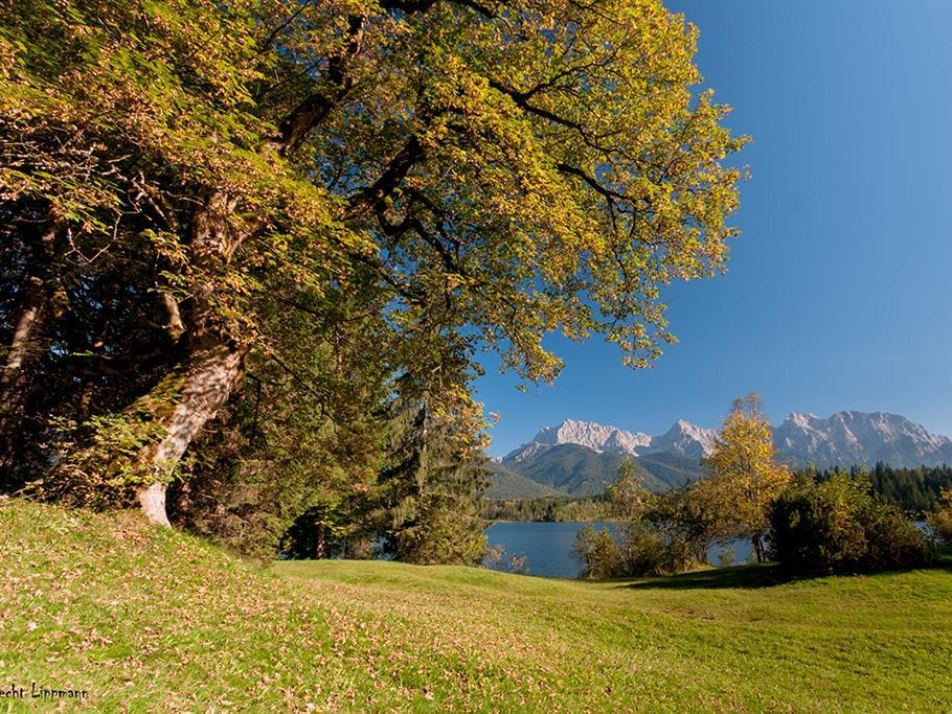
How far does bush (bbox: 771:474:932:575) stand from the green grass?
7.03 metres

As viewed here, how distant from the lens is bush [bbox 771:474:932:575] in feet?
78.4

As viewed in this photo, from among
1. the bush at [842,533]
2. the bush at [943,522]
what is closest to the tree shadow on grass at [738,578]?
the bush at [842,533]

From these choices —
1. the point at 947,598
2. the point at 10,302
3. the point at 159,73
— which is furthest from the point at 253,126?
the point at 947,598

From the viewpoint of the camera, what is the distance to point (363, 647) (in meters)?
6.99

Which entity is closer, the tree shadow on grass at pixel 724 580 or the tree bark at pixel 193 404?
the tree bark at pixel 193 404

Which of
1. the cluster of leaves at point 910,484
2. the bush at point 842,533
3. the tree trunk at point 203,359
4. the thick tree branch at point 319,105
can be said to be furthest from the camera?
the cluster of leaves at point 910,484

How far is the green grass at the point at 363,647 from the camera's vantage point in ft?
14.5

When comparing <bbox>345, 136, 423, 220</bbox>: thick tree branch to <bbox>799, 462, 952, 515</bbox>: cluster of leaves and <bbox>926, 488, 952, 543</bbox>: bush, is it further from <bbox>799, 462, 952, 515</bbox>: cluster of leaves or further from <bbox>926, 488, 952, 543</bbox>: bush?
<bbox>799, 462, 952, 515</bbox>: cluster of leaves

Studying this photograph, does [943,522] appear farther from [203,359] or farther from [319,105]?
[203,359]

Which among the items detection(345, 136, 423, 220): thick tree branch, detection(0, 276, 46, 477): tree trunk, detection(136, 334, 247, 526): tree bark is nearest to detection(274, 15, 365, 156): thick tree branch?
detection(345, 136, 423, 220): thick tree branch

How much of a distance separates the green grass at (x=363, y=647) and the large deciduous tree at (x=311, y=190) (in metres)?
1.74

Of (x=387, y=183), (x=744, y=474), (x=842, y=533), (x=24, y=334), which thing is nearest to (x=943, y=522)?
(x=744, y=474)

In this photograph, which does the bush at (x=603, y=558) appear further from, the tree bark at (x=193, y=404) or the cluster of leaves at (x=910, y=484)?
→ the cluster of leaves at (x=910, y=484)

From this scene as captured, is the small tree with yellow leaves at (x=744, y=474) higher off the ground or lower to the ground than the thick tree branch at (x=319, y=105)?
lower
